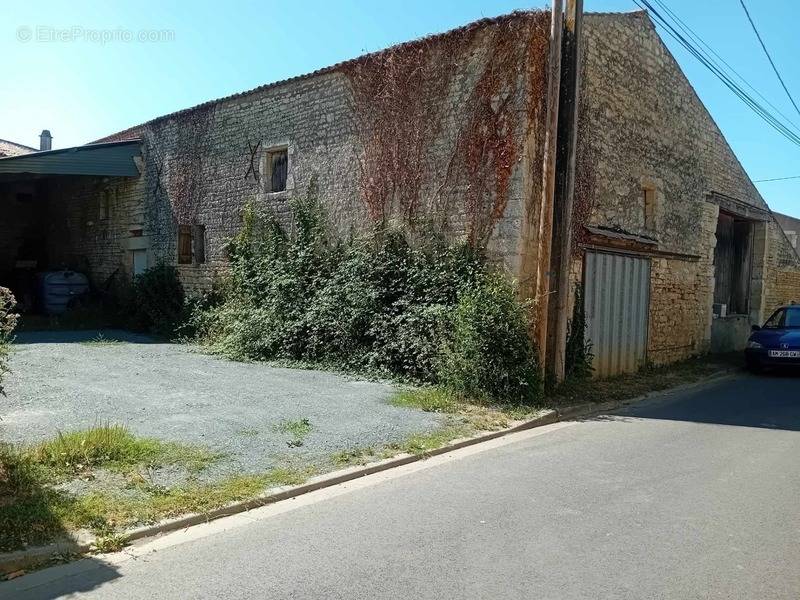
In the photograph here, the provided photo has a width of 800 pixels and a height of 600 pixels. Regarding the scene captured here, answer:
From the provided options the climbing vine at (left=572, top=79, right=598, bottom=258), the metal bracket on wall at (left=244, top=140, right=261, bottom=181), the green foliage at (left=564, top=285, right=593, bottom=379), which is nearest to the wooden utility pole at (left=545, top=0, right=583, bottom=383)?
the green foliage at (left=564, top=285, right=593, bottom=379)

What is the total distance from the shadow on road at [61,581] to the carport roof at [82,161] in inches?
575

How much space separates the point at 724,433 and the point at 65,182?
820 inches

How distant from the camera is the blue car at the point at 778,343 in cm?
1257

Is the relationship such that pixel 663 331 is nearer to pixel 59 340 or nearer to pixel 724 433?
pixel 724 433

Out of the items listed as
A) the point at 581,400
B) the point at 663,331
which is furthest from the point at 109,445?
the point at 663,331

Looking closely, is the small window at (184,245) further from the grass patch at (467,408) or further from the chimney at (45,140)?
the chimney at (45,140)

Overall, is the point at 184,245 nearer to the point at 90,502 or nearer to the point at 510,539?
the point at 90,502

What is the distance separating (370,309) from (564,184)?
383 centimetres

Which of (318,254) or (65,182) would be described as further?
(65,182)

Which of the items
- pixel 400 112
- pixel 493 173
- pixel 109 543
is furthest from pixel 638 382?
pixel 109 543

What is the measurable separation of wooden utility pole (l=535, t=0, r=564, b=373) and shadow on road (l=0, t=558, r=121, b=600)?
→ 6816 millimetres

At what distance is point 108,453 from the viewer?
5168 millimetres

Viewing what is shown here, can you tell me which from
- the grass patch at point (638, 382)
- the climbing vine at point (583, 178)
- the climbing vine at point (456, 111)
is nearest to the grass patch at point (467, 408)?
the grass patch at point (638, 382)

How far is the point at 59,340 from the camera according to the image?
13.2 metres
